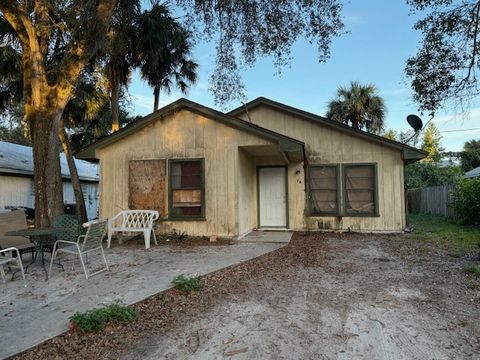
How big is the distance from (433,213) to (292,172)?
9.30 meters

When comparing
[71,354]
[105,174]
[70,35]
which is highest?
[70,35]

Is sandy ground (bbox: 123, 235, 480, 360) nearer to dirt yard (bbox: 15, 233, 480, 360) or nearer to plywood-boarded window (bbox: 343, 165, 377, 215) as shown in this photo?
dirt yard (bbox: 15, 233, 480, 360)

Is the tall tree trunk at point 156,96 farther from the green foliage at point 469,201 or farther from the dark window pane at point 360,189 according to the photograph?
the green foliage at point 469,201

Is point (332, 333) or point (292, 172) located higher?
point (292, 172)

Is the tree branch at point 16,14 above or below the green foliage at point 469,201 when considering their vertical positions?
above

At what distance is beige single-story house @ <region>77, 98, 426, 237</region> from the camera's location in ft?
30.0

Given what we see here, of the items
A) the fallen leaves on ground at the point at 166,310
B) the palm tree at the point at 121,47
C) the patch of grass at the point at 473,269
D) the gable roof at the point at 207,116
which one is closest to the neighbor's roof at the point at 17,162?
the palm tree at the point at 121,47

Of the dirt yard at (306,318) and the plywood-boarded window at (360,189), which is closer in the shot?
the dirt yard at (306,318)

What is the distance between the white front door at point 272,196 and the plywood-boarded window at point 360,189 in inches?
74.9

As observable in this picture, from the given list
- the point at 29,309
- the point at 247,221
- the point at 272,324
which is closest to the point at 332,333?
the point at 272,324

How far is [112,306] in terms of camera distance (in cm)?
387

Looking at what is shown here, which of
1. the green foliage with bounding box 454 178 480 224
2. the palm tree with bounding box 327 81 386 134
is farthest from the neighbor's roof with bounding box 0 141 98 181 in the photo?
the green foliage with bounding box 454 178 480 224

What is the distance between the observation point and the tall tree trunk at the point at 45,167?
777 centimetres

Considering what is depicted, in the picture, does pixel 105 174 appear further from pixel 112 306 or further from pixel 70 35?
pixel 112 306
